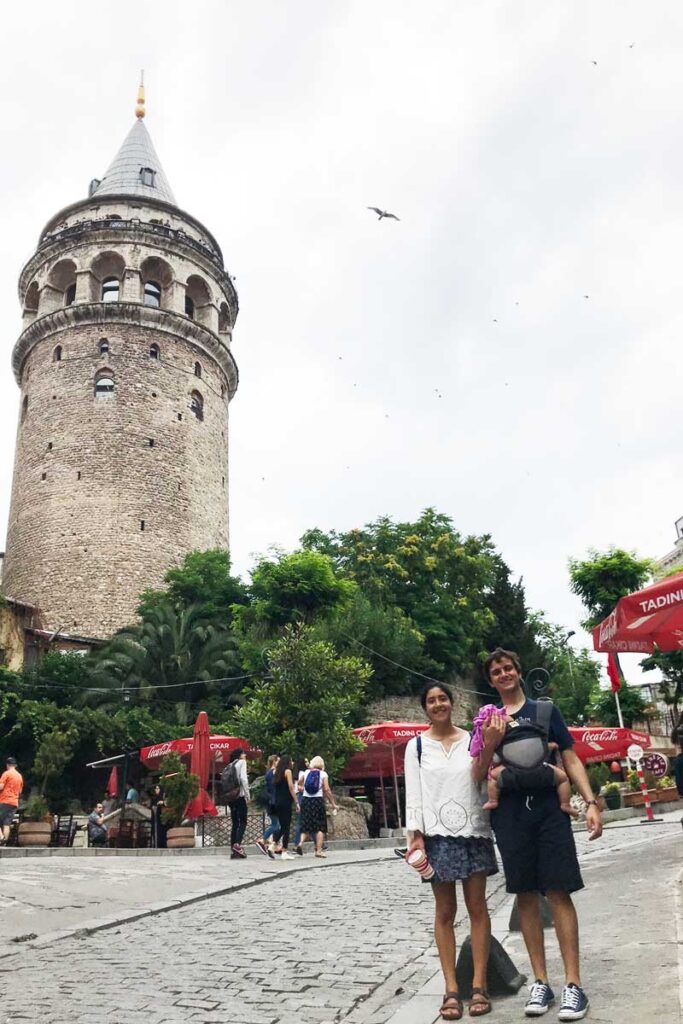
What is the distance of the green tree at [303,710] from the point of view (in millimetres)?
19125

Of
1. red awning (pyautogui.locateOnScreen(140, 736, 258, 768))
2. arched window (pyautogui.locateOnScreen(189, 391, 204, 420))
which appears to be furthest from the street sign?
arched window (pyautogui.locateOnScreen(189, 391, 204, 420))

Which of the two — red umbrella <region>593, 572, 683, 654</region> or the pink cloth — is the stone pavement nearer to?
the pink cloth

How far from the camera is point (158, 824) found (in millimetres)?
15633

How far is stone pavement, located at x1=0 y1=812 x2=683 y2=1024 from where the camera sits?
417cm

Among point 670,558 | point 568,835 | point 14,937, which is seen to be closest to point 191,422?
point 14,937

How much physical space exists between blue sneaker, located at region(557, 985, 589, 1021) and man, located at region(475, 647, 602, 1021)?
103 millimetres

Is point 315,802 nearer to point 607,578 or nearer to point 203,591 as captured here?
point 203,591

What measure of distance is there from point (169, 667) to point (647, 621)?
24483 millimetres

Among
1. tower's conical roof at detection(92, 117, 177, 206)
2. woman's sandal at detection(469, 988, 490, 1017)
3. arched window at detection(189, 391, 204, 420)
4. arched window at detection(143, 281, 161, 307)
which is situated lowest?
woman's sandal at detection(469, 988, 490, 1017)

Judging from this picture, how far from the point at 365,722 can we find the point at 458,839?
24.1m

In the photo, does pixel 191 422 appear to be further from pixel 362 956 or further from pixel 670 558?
pixel 670 558

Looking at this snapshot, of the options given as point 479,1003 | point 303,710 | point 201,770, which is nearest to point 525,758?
point 479,1003

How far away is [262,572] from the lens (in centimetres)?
3098

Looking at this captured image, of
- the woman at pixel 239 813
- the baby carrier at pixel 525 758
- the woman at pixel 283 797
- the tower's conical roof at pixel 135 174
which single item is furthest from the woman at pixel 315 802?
the tower's conical roof at pixel 135 174
